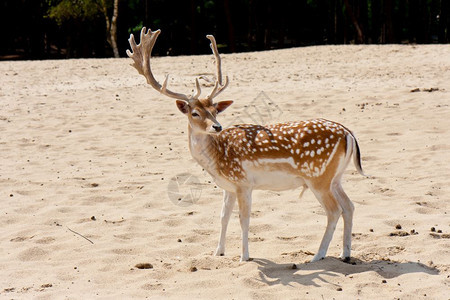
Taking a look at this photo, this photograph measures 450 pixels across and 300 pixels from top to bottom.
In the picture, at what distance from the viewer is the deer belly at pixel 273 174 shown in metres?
5.84

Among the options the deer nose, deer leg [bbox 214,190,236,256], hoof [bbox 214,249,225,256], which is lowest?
hoof [bbox 214,249,225,256]

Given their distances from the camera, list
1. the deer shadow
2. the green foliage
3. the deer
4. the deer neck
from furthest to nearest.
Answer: the green foliage < the deer neck < the deer < the deer shadow

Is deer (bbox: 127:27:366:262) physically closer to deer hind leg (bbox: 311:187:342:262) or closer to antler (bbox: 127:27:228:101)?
deer hind leg (bbox: 311:187:342:262)

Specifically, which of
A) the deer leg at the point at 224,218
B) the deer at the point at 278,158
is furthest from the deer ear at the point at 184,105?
the deer leg at the point at 224,218

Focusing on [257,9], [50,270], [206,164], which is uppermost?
[257,9]

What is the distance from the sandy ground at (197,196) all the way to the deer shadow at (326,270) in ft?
0.06

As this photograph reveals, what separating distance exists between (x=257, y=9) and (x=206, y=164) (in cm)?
3147

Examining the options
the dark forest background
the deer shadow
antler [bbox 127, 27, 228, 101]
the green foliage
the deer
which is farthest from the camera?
the dark forest background

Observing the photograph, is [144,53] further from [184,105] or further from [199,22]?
[199,22]

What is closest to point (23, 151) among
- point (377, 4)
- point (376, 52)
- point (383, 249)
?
point (383, 249)

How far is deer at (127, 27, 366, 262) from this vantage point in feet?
19.0

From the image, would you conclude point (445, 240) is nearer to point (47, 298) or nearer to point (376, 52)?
point (47, 298)

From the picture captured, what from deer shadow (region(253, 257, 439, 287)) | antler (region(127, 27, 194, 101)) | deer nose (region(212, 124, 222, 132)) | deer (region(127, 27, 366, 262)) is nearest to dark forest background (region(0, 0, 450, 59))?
antler (region(127, 27, 194, 101))

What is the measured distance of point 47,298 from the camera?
5.17 metres
